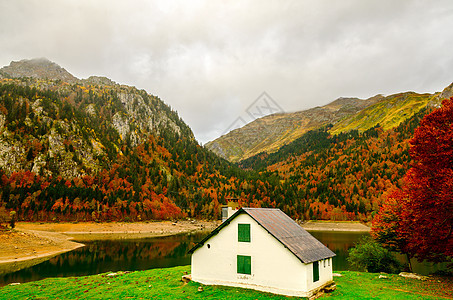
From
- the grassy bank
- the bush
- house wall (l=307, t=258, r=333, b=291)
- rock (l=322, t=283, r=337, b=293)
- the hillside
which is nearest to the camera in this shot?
house wall (l=307, t=258, r=333, b=291)

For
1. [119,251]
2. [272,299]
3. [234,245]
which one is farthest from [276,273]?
[119,251]

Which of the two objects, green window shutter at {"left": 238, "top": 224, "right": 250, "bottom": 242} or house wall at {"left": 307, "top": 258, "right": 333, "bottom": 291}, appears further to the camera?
green window shutter at {"left": 238, "top": 224, "right": 250, "bottom": 242}

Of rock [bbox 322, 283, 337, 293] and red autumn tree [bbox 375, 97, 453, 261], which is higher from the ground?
red autumn tree [bbox 375, 97, 453, 261]

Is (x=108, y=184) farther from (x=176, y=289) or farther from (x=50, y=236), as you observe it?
(x=176, y=289)

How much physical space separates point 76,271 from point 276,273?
3430 centimetres

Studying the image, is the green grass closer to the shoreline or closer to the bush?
the bush

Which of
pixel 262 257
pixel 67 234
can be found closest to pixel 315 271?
pixel 262 257

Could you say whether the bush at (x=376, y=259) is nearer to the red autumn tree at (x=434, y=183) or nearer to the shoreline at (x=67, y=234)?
the red autumn tree at (x=434, y=183)

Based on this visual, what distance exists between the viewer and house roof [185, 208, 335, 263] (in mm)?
21922

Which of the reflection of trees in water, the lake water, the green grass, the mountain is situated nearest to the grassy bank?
the green grass

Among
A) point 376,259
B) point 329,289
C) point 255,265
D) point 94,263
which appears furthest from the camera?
point 94,263

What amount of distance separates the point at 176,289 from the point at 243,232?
762cm

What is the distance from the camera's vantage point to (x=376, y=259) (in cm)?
3600

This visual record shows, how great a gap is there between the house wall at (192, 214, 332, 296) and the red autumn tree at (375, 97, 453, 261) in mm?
9868
